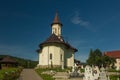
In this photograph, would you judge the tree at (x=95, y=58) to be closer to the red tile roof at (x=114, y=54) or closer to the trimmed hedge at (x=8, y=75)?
the red tile roof at (x=114, y=54)

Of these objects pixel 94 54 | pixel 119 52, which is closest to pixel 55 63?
pixel 94 54

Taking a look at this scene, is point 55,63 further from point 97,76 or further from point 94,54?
point 97,76

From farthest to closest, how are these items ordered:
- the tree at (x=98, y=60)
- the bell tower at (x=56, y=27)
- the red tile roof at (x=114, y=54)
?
1. the red tile roof at (x=114, y=54)
2. the bell tower at (x=56, y=27)
3. the tree at (x=98, y=60)

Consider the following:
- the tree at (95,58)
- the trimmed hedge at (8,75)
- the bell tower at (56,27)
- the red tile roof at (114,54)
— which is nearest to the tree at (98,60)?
the tree at (95,58)

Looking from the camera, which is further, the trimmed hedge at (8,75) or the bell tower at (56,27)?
the bell tower at (56,27)

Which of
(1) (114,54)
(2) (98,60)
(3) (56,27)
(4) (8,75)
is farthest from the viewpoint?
(1) (114,54)

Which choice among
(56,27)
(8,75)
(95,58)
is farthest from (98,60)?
(8,75)

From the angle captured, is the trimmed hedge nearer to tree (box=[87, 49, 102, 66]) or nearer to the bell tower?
the bell tower

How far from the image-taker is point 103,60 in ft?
215

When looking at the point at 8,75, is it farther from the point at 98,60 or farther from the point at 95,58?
the point at 95,58

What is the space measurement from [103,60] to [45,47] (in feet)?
60.3

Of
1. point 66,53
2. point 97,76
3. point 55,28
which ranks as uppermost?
point 55,28

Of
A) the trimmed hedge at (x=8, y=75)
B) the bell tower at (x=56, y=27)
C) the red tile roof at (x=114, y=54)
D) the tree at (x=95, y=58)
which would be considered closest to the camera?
the trimmed hedge at (x=8, y=75)

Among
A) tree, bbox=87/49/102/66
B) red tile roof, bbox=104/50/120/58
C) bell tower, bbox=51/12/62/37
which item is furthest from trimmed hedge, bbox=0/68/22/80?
red tile roof, bbox=104/50/120/58
